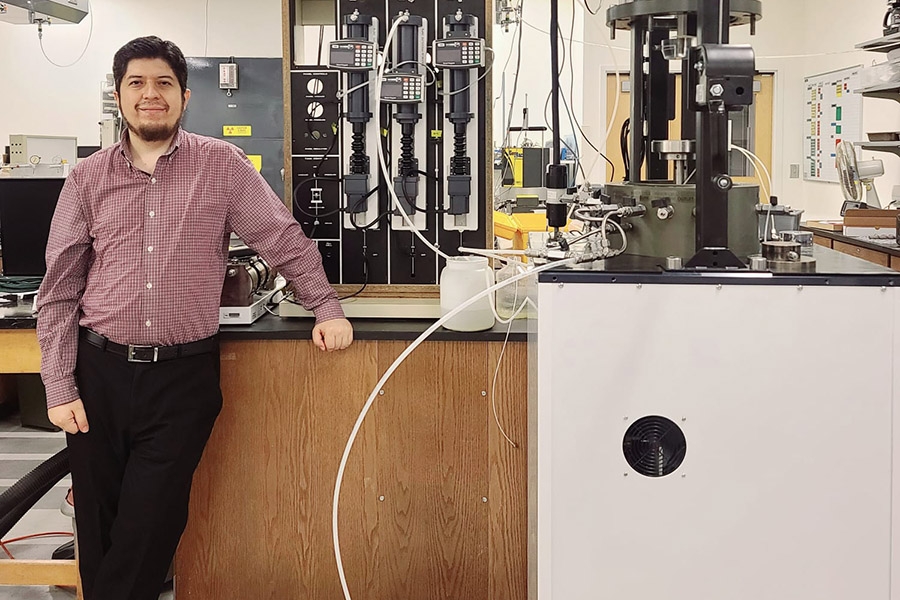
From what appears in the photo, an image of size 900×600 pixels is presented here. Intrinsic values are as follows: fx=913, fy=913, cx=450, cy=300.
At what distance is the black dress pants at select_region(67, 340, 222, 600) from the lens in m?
2.12

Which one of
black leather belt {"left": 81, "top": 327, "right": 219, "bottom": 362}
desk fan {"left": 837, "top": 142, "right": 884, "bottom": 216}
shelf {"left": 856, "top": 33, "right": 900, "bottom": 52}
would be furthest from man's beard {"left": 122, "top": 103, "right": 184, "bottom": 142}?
desk fan {"left": 837, "top": 142, "right": 884, "bottom": 216}

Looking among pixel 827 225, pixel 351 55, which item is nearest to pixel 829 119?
pixel 827 225

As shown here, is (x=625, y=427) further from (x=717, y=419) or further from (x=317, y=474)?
(x=317, y=474)

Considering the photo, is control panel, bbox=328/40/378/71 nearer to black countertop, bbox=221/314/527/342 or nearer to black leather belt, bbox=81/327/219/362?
black countertop, bbox=221/314/527/342

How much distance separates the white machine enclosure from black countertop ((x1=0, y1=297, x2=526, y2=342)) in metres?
0.66

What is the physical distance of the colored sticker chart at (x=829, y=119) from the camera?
6.28 metres

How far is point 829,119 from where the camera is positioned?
665 centimetres

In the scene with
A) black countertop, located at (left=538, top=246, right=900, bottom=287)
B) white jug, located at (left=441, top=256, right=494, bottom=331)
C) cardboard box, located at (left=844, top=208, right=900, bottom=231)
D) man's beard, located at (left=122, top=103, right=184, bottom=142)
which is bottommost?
white jug, located at (left=441, top=256, right=494, bottom=331)

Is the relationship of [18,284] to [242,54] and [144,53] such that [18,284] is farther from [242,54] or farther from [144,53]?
[242,54]

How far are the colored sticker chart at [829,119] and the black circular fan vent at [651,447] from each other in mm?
5214

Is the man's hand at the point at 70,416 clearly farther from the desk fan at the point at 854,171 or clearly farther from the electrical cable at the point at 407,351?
the desk fan at the point at 854,171

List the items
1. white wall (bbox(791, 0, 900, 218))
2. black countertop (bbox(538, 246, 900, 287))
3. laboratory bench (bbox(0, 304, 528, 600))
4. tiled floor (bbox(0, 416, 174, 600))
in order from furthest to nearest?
white wall (bbox(791, 0, 900, 218))
tiled floor (bbox(0, 416, 174, 600))
laboratory bench (bbox(0, 304, 528, 600))
black countertop (bbox(538, 246, 900, 287))

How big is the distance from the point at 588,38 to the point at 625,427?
5.69 metres

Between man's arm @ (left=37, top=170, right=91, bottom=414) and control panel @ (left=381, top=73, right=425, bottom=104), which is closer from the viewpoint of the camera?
man's arm @ (left=37, top=170, right=91, bottom=414)
